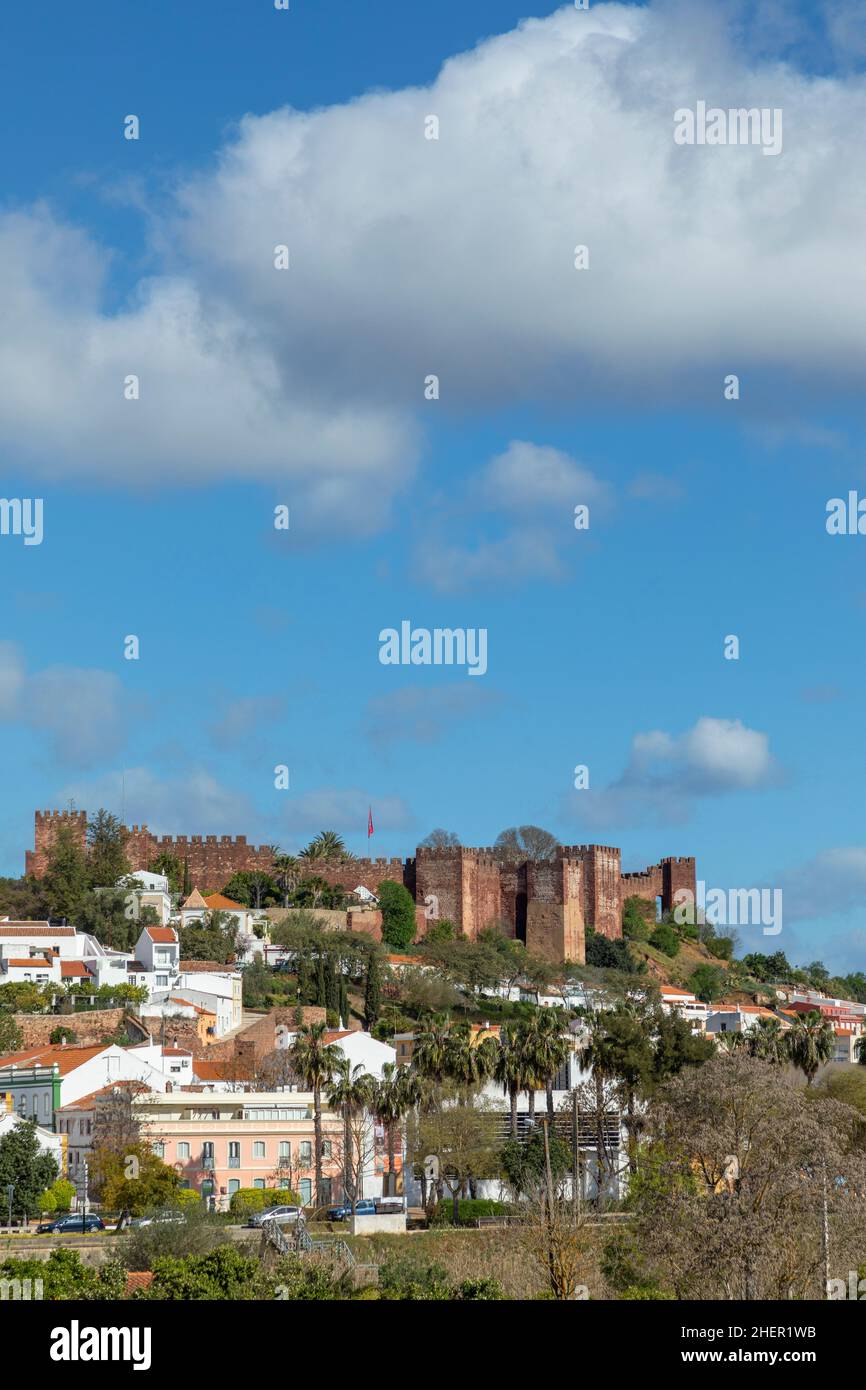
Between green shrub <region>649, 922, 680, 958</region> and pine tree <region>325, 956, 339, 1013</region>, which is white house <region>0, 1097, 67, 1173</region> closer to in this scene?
pine tree <region>325, 956, 339, 1013</region>

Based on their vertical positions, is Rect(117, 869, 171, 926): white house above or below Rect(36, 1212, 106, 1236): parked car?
above

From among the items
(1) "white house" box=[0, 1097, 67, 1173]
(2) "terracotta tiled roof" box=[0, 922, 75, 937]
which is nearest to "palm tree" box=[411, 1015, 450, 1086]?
(1) "white house" box=[0, 1097, 67, 1173]

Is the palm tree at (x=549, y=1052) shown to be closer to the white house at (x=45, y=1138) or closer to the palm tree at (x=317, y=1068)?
the palm tree at (x=317, y=1068)
